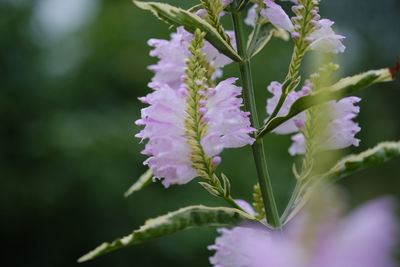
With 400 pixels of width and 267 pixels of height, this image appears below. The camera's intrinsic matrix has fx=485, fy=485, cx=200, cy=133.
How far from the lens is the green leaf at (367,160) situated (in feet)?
2.10

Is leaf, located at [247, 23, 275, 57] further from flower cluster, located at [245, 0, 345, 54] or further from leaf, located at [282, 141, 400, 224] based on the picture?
leaf, located at [282, 141, 400, 224]

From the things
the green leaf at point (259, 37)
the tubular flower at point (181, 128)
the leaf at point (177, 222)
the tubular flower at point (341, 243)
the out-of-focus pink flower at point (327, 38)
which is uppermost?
the green leaf at point (259, 37)

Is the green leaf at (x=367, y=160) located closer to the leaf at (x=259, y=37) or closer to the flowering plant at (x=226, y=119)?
the flowering plant at (x=226, y=119)

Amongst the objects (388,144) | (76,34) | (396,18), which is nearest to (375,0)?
(396,18)

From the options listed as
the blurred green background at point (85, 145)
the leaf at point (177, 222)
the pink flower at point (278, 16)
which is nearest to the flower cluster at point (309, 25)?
the pink flower at point (278, 16)

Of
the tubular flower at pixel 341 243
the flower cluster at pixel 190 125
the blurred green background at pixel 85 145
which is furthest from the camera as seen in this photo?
the blurred green background at pixel 85 145

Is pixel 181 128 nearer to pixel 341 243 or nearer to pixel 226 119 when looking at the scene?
pixel 226 119

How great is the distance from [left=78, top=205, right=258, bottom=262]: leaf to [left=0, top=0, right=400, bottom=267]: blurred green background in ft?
10.7

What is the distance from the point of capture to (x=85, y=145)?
4.16 metres

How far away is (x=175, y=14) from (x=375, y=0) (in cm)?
857

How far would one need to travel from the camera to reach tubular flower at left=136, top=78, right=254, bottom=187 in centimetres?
59

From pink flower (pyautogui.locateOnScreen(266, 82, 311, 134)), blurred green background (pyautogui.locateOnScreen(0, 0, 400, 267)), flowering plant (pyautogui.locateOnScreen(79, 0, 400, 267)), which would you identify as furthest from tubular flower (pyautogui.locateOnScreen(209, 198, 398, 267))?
blurred green background (pyautogui.locateOnScreen(0, 0, 400, 267))

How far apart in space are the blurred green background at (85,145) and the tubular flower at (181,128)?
3.29 m

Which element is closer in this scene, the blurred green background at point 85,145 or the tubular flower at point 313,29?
the tubular flower at point 313,29
